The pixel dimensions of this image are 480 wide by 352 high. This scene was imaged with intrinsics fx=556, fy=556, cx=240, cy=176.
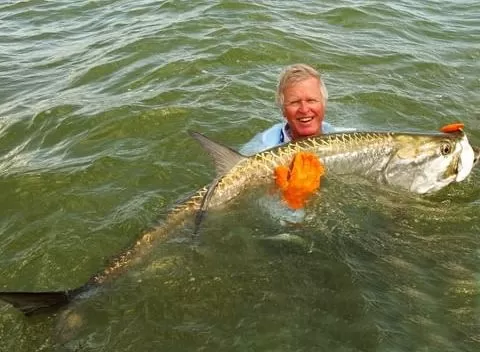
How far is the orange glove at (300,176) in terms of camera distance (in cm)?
414

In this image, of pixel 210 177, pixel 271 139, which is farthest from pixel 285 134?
pixel 210 177

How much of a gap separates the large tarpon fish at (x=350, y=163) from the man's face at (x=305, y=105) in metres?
0.39

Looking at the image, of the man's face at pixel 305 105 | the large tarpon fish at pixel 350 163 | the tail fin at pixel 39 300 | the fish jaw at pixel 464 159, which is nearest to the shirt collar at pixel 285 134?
the man's face at pixel 305 105

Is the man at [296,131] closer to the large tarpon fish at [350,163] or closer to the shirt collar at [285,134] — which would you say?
the shirt collar at [285,134]

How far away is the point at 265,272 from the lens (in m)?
4.07

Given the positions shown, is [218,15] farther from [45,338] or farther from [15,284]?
[45,338]

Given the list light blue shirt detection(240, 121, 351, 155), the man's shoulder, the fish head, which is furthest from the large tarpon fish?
the man's shoulder

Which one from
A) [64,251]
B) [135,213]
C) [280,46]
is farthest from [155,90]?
[64,251]

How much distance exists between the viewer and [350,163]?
4434 millimetres

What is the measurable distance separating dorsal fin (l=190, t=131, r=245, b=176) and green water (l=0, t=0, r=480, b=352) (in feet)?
1.16

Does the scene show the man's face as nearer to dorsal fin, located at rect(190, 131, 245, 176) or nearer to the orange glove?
the orange glove

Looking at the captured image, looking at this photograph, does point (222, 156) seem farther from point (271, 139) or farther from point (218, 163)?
point (271, 139)

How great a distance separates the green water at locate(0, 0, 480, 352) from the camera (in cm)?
363

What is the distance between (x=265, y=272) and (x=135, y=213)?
5.19 ft
